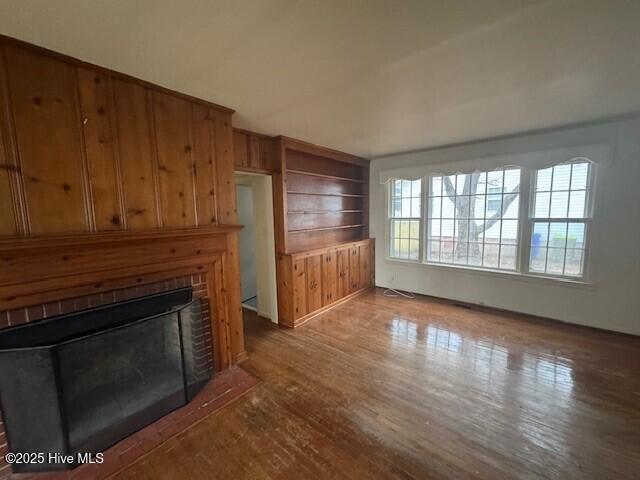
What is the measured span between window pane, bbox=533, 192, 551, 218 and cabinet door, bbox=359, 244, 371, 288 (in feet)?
7.97

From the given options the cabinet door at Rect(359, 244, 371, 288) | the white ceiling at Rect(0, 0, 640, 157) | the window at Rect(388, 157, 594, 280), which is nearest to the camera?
the white ceiling at Rect(0, 0, 640, 157)

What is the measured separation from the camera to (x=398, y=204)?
4.62 meters

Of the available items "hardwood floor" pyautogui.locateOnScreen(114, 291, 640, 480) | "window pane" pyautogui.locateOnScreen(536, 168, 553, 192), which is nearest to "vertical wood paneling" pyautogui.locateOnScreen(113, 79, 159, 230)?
"hardwood floor" pyautogui.locateOnScreen(114, 291, 640, 480)

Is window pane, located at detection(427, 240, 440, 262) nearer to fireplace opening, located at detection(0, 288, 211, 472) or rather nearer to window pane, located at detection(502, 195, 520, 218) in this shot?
window pane, located at detection(502, 195, 520, 218)

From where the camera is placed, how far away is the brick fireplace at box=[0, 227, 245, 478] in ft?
4.65

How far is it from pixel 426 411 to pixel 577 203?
315 centimetres

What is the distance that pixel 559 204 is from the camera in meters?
3.25

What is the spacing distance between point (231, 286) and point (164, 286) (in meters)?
0.59

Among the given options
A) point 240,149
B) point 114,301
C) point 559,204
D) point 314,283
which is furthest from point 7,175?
point 559,204

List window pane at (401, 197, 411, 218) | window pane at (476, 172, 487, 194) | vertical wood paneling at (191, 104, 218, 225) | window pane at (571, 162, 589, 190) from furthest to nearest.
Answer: window pane at (401, 197, 411, 218) → window pane at (476, 172, 487, 194) → window pane at (571, 162, 589, 190) → vertical wood paneling at (191, 104, 218, 225)

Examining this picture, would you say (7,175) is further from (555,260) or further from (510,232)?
(555,260)

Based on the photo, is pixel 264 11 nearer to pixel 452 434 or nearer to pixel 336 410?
pixel 336 410

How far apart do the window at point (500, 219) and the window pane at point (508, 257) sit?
0.4 inches

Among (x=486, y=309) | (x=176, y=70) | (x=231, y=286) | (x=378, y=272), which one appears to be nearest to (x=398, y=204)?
(x=378, y=272)
